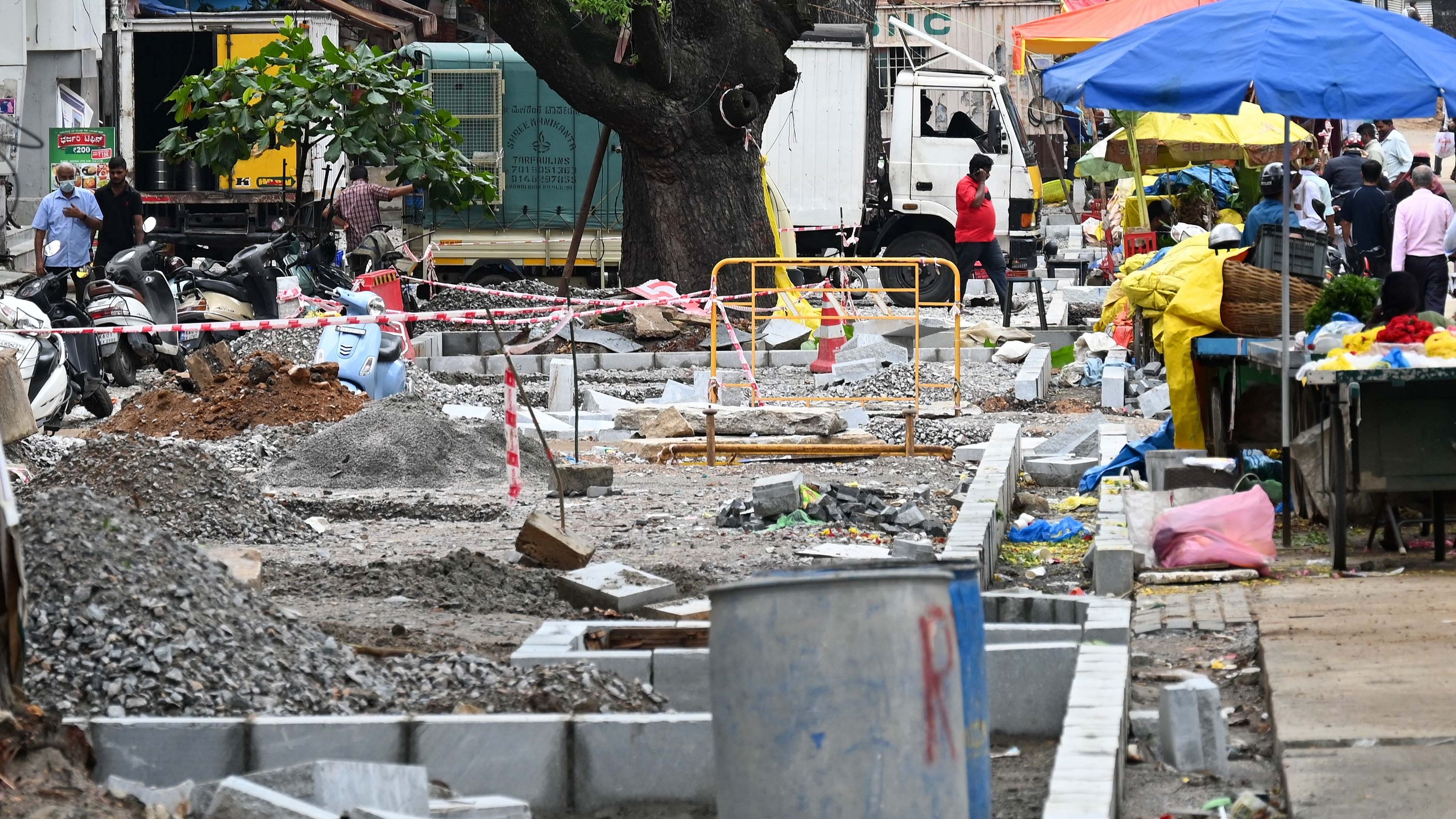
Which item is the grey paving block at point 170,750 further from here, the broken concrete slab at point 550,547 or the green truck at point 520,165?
the green truck at point 520,165

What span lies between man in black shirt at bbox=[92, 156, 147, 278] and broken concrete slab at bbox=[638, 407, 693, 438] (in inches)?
291

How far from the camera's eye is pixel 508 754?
5.36 m

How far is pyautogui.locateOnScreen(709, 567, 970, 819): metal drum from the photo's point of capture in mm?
3980

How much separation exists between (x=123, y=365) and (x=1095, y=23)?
891 centimetres

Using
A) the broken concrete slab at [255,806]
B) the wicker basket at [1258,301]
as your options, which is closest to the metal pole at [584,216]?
the wicker basket at [1258,301]

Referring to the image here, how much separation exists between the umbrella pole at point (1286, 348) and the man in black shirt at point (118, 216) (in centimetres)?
1270

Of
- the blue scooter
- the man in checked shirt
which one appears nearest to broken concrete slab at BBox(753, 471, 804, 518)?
the blue scooter

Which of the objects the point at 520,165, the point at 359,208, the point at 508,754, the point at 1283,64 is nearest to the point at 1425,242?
the point at 1283,64

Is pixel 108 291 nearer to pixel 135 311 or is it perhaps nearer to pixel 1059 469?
pixel 135 311

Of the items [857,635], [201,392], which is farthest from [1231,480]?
[201,392]

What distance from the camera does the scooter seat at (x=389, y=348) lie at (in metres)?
14.8

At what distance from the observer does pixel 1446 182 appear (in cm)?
2867

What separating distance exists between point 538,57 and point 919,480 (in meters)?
9.65

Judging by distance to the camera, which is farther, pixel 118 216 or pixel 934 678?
pixel 118 216
